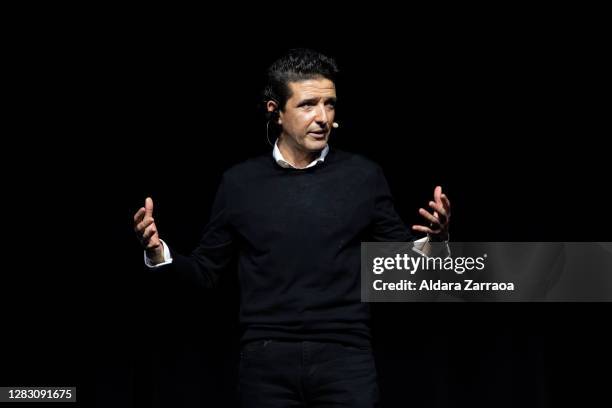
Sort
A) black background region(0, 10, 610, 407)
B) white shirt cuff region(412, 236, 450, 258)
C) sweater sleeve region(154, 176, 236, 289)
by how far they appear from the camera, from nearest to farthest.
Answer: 1. white shirt cuff region(412, 236, 450, 258)
2. sweater sleeve region(154, 176, 236, 289)
3. black background region(0, 10, 610, 407)

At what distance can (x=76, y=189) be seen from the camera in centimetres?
412

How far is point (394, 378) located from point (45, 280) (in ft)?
4.57

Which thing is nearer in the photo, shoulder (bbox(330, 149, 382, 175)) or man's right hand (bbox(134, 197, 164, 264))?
man's right hand (bbox(134, 197, 164, 264))

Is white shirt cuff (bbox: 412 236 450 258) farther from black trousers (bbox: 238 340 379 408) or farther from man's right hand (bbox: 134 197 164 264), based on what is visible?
man's right hand (bbox: 134 197 164 264)

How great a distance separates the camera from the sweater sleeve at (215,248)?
315 cm

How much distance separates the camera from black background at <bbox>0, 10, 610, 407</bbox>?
410cm

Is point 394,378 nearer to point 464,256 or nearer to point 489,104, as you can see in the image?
point 464,256

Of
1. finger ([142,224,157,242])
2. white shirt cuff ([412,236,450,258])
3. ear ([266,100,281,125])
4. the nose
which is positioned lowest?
white shirt cuff ([412,236,450,258])

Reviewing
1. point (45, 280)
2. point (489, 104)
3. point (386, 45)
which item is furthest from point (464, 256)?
point (45, 280)

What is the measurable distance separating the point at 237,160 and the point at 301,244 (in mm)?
1259

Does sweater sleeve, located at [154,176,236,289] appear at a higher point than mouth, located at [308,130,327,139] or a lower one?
lower

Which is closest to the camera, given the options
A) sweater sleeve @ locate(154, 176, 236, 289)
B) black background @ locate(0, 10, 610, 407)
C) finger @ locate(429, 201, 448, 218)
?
finger @ locate(429, 201, 448, 218)

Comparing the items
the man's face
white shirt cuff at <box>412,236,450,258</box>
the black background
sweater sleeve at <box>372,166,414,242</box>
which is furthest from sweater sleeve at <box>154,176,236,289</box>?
the black background

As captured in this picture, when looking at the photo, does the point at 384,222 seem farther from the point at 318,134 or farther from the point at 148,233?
the point at 148,233
